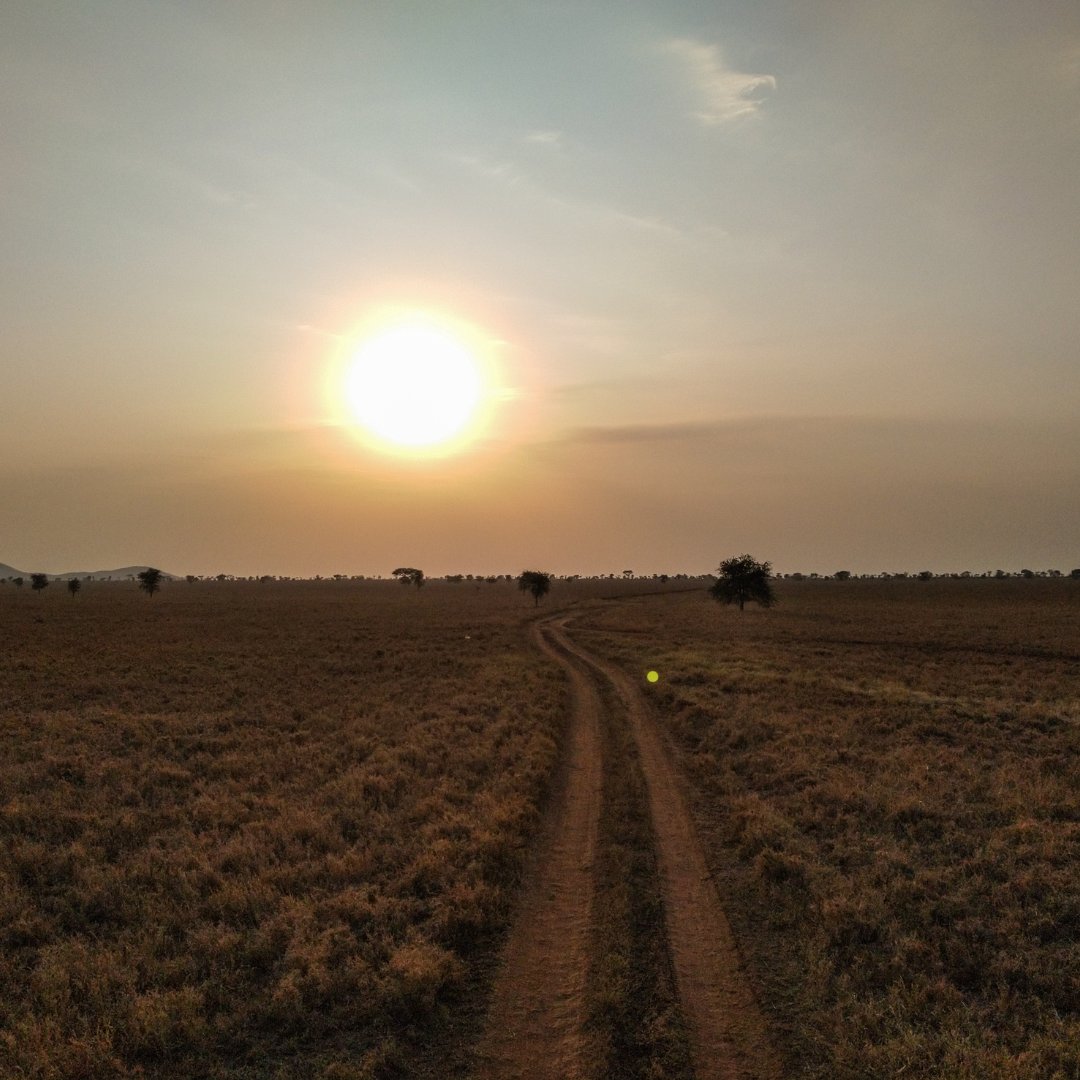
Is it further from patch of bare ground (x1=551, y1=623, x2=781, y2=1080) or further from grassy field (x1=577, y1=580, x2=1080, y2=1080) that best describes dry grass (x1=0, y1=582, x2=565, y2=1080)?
grassy field (x1=577, y1=580, x2=1080, y2=1080)

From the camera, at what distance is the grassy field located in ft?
25.2

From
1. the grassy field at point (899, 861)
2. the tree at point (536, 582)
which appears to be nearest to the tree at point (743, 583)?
the tree at point (536, 582)

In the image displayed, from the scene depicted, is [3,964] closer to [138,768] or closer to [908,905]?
[138,768]

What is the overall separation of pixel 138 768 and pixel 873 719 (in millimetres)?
23712

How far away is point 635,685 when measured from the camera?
1265 inches

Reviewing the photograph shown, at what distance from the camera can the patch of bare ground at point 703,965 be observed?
727 centimetres

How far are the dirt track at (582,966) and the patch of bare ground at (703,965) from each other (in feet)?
0.05

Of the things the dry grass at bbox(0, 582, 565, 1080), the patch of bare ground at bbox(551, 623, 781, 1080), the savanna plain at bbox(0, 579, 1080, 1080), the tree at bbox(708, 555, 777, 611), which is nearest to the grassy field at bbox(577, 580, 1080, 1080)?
the savanna plain at bbox(0, 579, 1080, 1080)

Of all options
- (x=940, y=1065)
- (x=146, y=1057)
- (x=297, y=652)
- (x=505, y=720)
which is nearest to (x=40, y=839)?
(x=146, y=1057)

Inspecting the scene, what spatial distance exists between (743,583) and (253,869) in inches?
→ 3415

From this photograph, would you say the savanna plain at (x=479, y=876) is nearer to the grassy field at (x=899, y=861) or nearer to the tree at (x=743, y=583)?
the grassy field at (x=899, y=861)

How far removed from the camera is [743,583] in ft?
304

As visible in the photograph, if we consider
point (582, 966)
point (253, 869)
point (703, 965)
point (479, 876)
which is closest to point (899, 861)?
point (703, 965)

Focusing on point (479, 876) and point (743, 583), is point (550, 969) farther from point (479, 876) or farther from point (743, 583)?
point (743, 583)
